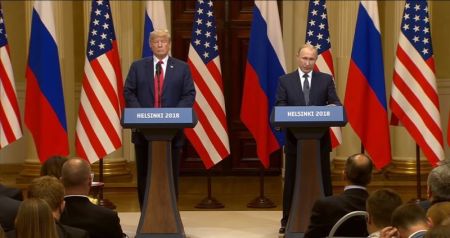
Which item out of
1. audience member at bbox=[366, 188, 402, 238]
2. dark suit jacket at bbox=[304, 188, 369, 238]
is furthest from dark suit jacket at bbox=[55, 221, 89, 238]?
dark suit jacket at bbox=[304, 188, 369, 238]

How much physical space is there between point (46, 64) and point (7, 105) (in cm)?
63

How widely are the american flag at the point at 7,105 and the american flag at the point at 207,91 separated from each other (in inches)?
74.9

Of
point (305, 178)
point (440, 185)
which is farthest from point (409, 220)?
point (305, 178)

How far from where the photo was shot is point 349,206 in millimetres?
5586

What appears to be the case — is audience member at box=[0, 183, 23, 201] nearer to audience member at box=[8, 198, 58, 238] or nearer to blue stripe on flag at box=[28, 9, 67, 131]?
audience member at box=[8, 198, 58, 238]

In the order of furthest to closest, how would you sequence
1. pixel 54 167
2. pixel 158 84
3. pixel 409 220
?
pixel 158 84 < pixel 54 167 < pixel 409 220

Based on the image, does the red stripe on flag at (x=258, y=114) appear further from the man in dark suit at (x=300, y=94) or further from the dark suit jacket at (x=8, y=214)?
the dark suit jacket at (x=8, y=214)

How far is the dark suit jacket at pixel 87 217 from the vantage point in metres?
5.41

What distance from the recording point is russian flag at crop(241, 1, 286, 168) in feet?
32.7

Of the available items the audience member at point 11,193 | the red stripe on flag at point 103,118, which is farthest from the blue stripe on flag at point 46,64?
the audience member at point 11,193

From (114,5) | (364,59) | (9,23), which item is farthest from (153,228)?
(9,23)

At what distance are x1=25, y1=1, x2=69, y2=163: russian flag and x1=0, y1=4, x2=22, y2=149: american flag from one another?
0.82 ft

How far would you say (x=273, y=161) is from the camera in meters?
12.9

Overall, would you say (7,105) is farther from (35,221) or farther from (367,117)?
(35,221)
